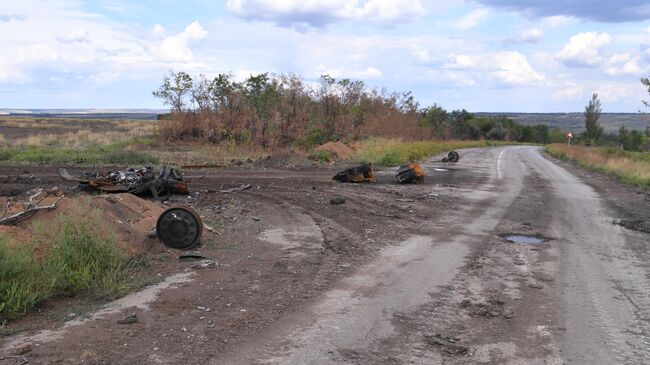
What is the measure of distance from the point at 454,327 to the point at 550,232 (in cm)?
647

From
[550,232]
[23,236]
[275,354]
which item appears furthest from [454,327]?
[550,232]

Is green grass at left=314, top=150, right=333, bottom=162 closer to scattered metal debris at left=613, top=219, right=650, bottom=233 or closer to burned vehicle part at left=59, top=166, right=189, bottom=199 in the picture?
burned vehicle part at left=59, top=166, right=189, bottom=199

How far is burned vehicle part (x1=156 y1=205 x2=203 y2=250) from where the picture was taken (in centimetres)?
888

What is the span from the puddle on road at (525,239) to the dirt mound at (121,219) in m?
6.15

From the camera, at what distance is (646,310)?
21.7 ft

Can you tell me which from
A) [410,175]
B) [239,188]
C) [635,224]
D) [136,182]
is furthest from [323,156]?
[635,224]

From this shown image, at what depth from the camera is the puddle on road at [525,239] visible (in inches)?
415

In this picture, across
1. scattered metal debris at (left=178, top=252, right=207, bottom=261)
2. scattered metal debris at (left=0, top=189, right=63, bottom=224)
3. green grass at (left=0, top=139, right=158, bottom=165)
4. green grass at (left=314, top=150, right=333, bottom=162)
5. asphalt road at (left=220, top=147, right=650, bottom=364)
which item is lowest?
asphalt road at (left=220, top=147, right=650, bottom=364)

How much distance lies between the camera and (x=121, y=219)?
9.30 m

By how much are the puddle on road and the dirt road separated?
0.20 meters

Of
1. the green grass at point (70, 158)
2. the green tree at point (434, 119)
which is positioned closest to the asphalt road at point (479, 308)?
the green grass at point (70, 158)

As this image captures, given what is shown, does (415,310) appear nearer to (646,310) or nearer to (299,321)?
(299,321)

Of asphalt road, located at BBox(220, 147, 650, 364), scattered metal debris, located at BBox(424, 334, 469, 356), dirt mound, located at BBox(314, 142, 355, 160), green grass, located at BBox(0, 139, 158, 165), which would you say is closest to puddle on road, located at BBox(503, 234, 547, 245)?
asphalt road, located at BBox(220, 147, 650, 364)

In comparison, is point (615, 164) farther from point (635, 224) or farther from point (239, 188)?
point (239, 188)
